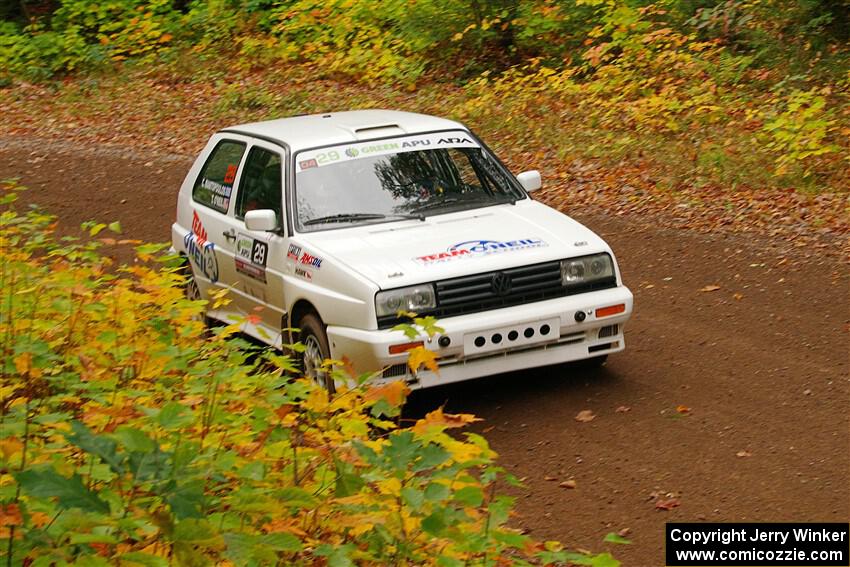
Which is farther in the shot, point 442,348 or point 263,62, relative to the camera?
point 263,62

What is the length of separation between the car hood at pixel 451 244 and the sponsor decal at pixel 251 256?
0.52 metres

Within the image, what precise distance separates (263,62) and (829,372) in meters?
17.0

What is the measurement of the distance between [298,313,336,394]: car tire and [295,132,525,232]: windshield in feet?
2.35

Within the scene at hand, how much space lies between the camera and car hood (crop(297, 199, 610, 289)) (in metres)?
7.26

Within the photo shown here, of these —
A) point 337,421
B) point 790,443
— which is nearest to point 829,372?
point 790,443

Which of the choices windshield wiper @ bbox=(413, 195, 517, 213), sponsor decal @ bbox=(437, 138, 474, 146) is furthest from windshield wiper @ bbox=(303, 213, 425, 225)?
sponsor decal @ bbox=(437, 138, 474, 146)

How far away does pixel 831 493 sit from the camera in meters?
5.88

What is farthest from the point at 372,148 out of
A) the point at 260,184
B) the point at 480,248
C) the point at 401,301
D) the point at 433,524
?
the point at 433,524

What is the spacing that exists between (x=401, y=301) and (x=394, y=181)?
1.48 m

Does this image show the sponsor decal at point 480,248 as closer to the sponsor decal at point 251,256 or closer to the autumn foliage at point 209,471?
the sponsor decal at point 251,256

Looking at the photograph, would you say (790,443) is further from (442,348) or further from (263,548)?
(263,548)

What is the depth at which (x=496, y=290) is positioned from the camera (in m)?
7.26

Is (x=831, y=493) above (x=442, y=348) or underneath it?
underneath

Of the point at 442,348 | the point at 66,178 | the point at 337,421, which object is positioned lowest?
the point at 66,178
